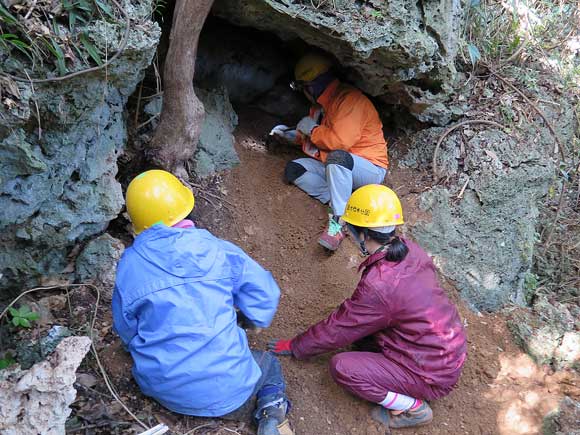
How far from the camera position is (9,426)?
1.87 metres

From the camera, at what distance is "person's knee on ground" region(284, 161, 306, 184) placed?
4.13 metres

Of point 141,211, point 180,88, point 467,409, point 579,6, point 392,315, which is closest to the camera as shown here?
point 141,211

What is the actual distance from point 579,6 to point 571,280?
3391mm

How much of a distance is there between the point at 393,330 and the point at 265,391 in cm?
76

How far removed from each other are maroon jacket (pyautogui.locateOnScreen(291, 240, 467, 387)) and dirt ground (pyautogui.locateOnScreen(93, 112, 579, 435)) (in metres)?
0.36

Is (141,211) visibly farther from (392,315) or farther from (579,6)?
(579,6)

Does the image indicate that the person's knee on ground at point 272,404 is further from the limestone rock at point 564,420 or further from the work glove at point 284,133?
the work glove at point 284,133

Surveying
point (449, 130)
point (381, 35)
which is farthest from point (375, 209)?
point (449, 130)

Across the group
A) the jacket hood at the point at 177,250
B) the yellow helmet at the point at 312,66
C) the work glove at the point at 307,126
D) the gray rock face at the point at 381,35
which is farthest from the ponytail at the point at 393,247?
the yellow helmet at the point at 312,66

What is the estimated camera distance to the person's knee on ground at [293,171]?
413 centimetres

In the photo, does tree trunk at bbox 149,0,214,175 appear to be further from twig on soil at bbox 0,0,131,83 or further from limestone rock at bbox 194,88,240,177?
twig on soil at bbox 0,0,131,83

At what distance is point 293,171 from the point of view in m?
4.14

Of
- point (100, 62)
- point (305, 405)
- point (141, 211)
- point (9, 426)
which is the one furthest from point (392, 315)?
point (100, 62)

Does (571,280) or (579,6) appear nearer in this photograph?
(571,280)
